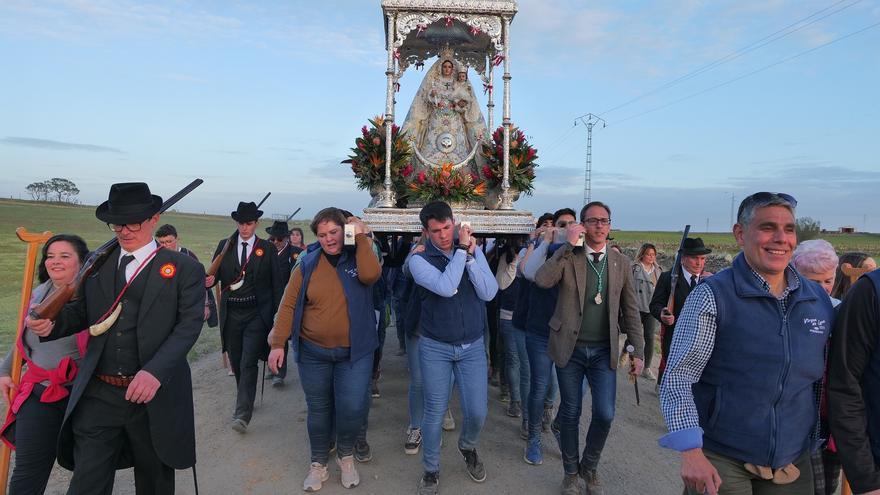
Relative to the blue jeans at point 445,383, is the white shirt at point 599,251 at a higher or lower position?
higher

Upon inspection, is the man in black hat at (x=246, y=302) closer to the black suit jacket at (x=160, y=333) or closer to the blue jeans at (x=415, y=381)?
the blue jeans at (x=415, y=381)

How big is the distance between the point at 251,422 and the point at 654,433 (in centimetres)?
442

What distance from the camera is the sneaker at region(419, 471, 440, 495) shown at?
159 inches

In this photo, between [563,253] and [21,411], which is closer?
[21,411]

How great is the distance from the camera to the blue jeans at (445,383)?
399 centimetres

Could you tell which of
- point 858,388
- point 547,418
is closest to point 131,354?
point 858,388

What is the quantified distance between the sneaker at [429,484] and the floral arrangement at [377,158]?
11.8 ft

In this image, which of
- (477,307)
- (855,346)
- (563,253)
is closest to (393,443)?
(477,307)

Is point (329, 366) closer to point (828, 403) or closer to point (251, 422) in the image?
point (251, 422)

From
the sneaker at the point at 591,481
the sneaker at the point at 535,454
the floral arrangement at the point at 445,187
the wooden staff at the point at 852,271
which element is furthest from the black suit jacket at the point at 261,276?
the wooden staff at the point at 852,271

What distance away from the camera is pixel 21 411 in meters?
3.18

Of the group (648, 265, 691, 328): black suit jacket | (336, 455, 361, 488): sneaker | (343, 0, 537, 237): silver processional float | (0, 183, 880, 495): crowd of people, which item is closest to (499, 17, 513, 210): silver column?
(343, 0, 537, 237): silver processional float

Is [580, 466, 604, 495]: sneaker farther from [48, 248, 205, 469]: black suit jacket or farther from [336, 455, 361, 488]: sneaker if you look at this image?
[48, 248, 205, 469]: black suit jacket

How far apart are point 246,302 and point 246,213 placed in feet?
3.49
